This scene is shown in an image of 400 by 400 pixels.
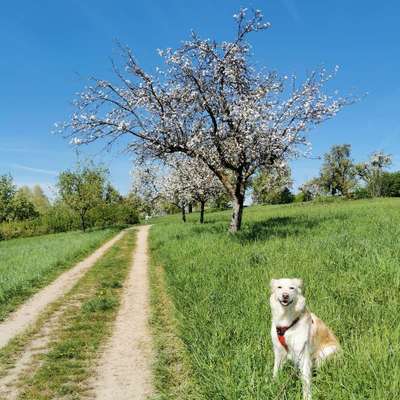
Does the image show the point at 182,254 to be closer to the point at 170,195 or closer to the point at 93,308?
the point at 93,308

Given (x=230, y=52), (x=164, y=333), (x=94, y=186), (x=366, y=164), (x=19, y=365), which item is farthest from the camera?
(x=366, y=164)

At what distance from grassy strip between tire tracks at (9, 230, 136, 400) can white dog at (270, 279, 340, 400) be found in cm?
332

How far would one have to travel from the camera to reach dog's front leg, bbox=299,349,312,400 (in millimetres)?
4766

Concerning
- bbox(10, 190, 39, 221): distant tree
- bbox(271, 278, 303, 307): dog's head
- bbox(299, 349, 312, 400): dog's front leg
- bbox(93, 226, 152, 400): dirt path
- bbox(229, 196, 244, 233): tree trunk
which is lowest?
bbox(93, 226, 152, 400): dirt path

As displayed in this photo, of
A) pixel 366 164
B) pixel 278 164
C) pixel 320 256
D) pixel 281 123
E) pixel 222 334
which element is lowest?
pixel 222 334

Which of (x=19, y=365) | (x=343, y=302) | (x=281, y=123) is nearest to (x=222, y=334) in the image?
(x=343, y=302)

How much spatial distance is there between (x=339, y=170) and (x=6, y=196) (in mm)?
82205

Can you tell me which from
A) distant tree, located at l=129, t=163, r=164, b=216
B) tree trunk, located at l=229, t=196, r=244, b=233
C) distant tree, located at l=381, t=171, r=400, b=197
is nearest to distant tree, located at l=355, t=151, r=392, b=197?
distant tree, located at l=381, t=171, r=400, b=197

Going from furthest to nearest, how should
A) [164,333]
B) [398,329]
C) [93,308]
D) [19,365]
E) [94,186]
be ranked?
[94,186], [93,308], [164,333], [19,365], [398,329]

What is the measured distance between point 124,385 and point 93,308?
212 inches

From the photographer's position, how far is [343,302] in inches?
308

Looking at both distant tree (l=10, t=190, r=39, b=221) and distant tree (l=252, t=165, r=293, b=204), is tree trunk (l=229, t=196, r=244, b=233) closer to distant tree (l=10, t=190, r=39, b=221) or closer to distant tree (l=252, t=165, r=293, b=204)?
distant tree (l=10, t=190, r=39, b=221)

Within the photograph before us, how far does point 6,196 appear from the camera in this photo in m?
78.0

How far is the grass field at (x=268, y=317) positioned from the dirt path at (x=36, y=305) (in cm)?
335
